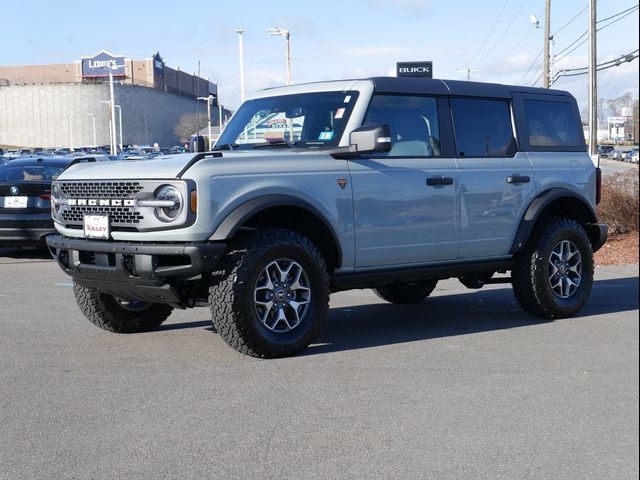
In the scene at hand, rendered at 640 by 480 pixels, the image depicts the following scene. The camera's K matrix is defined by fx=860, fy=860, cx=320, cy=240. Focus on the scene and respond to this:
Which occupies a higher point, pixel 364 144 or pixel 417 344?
pixel 364 144

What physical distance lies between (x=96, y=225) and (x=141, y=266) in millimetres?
647

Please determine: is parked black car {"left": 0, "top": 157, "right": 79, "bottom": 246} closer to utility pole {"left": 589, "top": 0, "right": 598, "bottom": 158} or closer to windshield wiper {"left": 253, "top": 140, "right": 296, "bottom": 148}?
windshield wiper {"left": 253, "top": 140, "right": 296, "bottom": 148}

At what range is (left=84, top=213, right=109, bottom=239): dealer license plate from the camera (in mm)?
6375

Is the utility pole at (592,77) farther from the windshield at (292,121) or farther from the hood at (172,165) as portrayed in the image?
the hood at (172,165)

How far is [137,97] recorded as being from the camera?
12950 cm

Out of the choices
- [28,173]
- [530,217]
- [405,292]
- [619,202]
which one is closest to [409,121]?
[530,217]

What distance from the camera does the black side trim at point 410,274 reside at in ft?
22.4

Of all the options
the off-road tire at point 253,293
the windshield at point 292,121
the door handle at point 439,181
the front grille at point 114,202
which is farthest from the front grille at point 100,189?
the door handle at point 439,181

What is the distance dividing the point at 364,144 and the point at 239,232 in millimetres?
1160

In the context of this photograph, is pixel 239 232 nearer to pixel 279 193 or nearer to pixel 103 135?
pixel 279 193

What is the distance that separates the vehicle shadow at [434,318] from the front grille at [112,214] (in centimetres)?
165

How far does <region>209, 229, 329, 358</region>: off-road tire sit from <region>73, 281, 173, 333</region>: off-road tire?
153cm

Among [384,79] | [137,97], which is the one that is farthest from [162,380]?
[137,97]

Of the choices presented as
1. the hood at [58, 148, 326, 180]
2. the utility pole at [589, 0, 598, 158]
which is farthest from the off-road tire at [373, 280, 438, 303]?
the utility pole at [589, 0, 598, 158]
